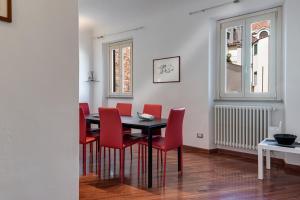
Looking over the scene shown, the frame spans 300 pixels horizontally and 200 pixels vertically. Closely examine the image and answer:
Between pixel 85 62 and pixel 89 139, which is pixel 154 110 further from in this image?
pixel 85 62

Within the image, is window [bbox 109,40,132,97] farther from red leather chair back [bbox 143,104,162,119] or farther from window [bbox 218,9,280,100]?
window [bbox 218,9,280,100]

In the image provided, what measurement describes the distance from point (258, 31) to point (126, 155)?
2851 millimetres

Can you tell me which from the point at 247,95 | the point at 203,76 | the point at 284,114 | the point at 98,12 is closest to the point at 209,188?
the point at 284,114

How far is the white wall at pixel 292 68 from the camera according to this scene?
3682 mm

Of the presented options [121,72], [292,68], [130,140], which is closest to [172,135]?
[130,140]

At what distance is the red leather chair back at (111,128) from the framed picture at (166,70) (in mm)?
2254

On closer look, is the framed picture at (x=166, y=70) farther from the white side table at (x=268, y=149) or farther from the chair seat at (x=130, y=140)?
the white side table at (x=268, y=149)

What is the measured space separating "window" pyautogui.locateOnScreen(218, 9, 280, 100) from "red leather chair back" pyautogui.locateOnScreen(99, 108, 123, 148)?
220 centimetres

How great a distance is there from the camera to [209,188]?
3.05m

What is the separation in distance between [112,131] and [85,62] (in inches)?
159

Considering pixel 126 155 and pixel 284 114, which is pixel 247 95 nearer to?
pixel 284 114
